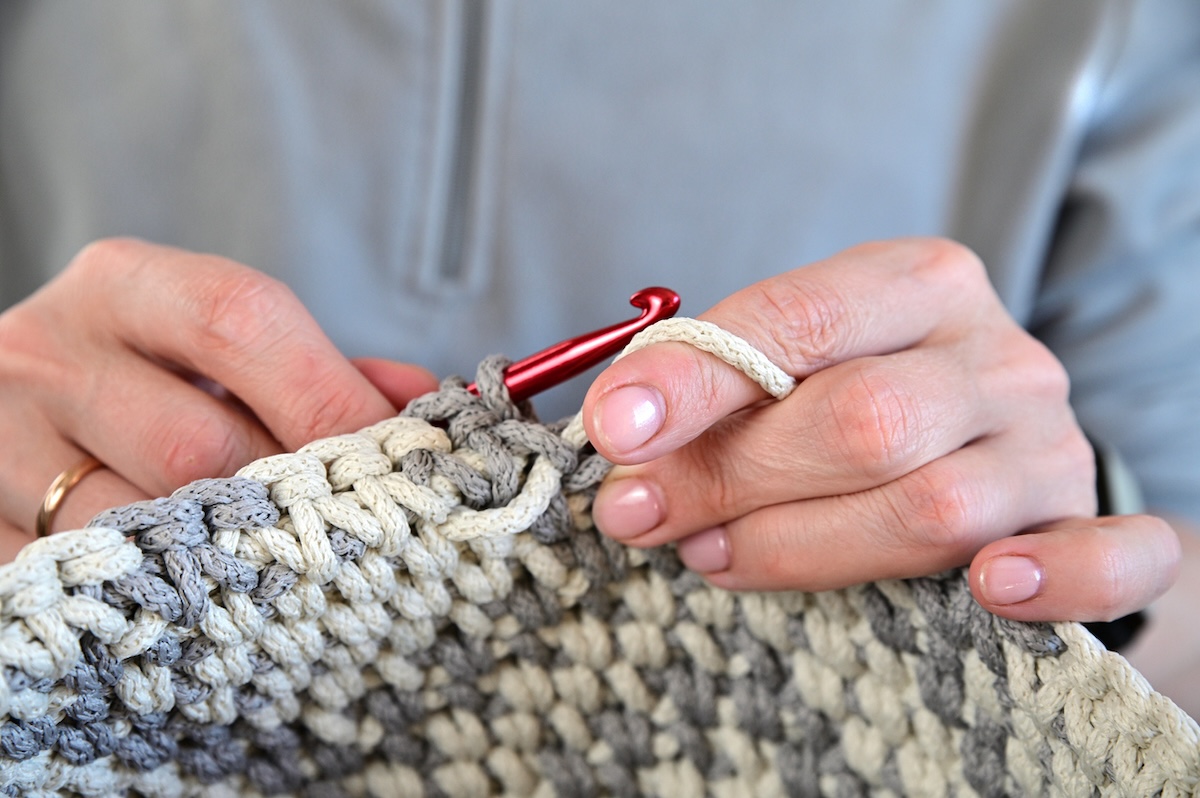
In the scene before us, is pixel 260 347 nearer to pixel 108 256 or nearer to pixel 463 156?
pixel 108 256

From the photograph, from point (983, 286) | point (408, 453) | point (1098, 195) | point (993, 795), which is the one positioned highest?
point (1098, 195)

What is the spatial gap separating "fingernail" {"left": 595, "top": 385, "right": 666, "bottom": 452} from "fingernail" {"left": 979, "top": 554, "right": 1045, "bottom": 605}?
0.22 meters

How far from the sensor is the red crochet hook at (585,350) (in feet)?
1.78

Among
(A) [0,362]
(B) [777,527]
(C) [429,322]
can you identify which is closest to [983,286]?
(B) [777,527]

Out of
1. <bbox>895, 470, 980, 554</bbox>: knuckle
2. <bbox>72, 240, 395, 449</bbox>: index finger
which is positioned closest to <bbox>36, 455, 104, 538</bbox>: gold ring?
<bbox>72, 240, 395, 449</bbox>: index finger

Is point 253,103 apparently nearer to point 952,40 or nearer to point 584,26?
point 584,26

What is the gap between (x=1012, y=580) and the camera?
495 mm

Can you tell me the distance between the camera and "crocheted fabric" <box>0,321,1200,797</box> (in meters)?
0.46

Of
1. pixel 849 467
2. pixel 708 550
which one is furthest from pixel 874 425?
pixel 708 550

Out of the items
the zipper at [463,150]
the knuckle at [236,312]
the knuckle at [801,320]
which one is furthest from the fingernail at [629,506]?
the zipper at [463,150]

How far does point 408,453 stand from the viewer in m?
0.53

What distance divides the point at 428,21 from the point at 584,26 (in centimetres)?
15

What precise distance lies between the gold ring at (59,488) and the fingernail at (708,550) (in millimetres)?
442

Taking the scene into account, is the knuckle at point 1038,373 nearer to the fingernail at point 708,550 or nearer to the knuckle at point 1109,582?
the knuckle at point 1109,582
